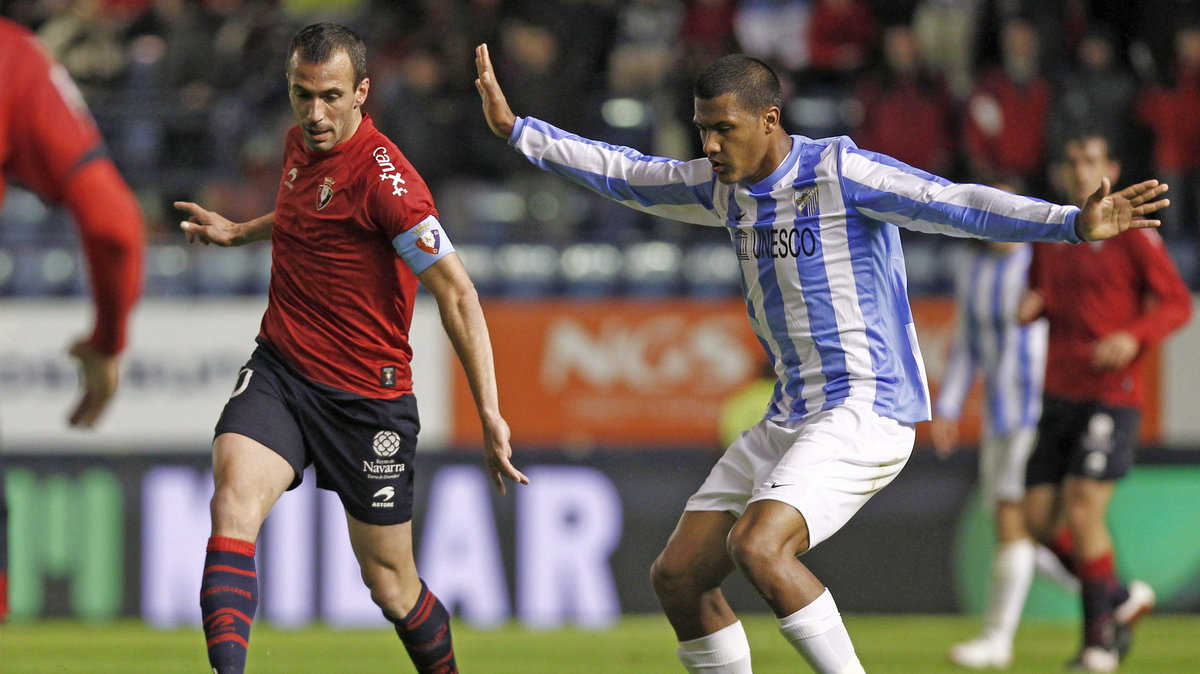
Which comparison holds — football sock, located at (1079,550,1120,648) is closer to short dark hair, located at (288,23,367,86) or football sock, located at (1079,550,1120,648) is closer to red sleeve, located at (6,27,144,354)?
short dark hair, located at (288,23,367,86)

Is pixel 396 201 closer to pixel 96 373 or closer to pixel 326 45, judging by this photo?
pixel 326 45

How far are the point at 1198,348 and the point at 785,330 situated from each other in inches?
254

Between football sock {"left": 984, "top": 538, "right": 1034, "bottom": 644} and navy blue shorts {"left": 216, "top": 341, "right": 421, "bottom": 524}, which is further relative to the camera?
football sock {"left": 984, "top": 538, "right": 1034, "bottom": 644}

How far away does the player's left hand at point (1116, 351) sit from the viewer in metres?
7.36

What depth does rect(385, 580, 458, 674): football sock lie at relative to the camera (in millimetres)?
5297

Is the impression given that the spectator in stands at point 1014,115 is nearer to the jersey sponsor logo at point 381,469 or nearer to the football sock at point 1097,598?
the football sock at point 1097,598

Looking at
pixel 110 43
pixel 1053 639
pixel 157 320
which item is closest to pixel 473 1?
pixel 110 43

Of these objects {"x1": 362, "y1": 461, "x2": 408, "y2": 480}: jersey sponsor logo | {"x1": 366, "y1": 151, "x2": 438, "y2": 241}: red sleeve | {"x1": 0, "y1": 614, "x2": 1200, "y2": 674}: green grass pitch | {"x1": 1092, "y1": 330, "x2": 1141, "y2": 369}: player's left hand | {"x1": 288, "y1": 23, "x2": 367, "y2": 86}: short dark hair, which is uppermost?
{"x1": 288, "y1": 23, "x2": 367, "y2": 86}: short dark hair

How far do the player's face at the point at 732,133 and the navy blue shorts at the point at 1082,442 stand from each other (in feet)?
10.8

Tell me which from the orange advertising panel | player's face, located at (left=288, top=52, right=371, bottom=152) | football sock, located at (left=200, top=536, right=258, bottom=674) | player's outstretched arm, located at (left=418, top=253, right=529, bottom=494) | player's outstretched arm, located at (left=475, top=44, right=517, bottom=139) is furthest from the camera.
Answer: the orange advertising panel

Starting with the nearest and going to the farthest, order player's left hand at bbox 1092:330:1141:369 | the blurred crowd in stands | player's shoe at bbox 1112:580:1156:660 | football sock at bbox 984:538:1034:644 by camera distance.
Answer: player's left hand at bbox 1092:330:1141:369, player's shoe at bbox 1112:580:1156:660, football sock at bbox 984:538:1034:644, the blurred crowd in stands

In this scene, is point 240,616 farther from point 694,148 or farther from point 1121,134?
point 1121,134

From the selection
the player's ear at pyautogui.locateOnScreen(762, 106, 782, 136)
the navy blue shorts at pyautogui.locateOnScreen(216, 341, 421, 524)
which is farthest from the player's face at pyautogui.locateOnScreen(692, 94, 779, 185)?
the navy blue shorts at pyautogui.locateOnScreen(216, 341, 421, 524)

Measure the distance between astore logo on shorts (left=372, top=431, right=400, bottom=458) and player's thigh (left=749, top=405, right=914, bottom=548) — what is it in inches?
46.8
